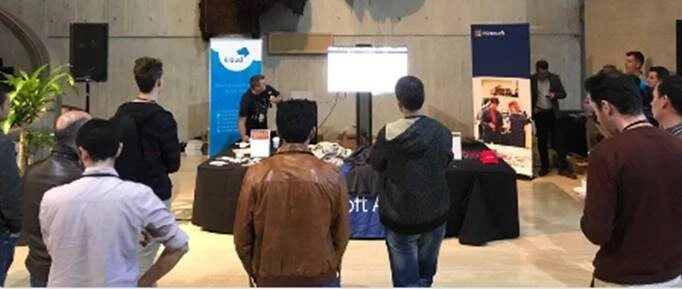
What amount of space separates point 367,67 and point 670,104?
432cm

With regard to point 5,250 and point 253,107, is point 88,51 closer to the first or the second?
point 253,107

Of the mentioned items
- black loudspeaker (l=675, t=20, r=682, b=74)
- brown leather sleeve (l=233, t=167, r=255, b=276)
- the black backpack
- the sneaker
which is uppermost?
black loudspeaker (l=675, t=20, r=682, b=74)

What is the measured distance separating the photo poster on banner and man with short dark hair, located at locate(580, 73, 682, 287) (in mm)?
7309

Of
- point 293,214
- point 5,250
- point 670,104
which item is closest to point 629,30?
point 670,104

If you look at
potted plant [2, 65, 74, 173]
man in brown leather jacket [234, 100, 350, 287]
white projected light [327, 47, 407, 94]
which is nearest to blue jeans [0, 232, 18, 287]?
man in brown leather jacket [234, 100, 350, 287]

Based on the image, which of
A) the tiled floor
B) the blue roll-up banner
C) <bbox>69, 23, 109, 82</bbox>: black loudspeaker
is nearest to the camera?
the tiled floor

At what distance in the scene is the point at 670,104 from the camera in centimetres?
289

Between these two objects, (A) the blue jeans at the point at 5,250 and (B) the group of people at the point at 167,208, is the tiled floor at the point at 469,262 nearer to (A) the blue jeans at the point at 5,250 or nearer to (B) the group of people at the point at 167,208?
(B) the group of people at the point at 167,208

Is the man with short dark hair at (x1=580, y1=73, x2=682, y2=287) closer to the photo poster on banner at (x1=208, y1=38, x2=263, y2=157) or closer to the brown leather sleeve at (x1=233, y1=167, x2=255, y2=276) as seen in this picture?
the brown leather sleeve at (x1=233, y1=167, x2=255, y2=276)

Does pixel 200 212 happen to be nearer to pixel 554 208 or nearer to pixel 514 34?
pixel 554 208

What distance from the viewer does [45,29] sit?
35.7ft

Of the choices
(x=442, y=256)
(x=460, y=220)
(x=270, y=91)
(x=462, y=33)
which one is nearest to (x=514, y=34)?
(x=462, y=33)

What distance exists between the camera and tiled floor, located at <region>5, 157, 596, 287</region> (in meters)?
4.88

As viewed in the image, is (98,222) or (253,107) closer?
(98,222)
